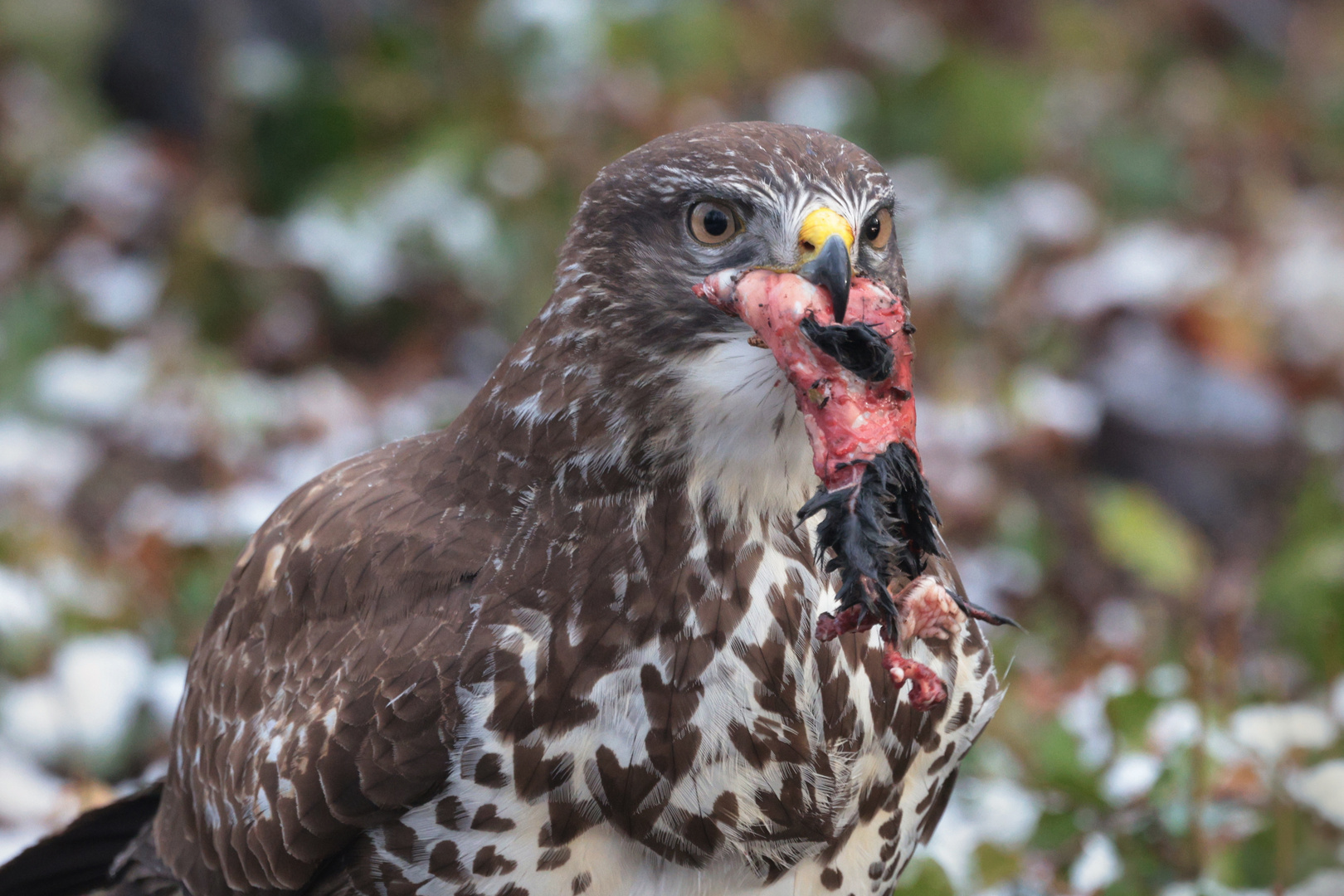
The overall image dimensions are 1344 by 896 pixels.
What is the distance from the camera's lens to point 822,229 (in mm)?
2141

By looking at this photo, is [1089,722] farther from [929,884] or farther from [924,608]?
[924,608]

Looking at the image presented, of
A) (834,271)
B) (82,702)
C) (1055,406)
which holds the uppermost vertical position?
(834,271)

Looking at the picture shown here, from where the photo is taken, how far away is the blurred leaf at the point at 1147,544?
Result: 181 inches

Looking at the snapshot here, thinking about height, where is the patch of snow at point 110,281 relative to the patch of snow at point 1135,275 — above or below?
below

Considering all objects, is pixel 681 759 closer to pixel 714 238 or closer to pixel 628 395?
pixel 628 395

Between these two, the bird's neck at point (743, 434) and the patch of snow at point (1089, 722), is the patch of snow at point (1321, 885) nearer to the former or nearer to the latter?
the patch of snow at point (1089, 722)

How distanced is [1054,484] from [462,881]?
11.8 feet

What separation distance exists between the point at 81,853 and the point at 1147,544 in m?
2.80

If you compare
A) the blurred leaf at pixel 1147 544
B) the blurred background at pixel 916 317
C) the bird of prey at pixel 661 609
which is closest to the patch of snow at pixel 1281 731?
the blurred background at pixel 916 317

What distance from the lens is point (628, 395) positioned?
2266mm

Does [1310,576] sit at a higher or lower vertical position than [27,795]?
higher

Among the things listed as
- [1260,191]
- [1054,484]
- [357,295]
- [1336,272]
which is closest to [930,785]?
[1054,484]

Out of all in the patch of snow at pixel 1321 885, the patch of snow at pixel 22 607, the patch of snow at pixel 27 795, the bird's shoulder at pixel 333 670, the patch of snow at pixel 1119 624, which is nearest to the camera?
the bird's shoulder at pixel 333 670

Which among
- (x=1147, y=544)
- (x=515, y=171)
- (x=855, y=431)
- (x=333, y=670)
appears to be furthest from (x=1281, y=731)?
(x=515, y=171)
